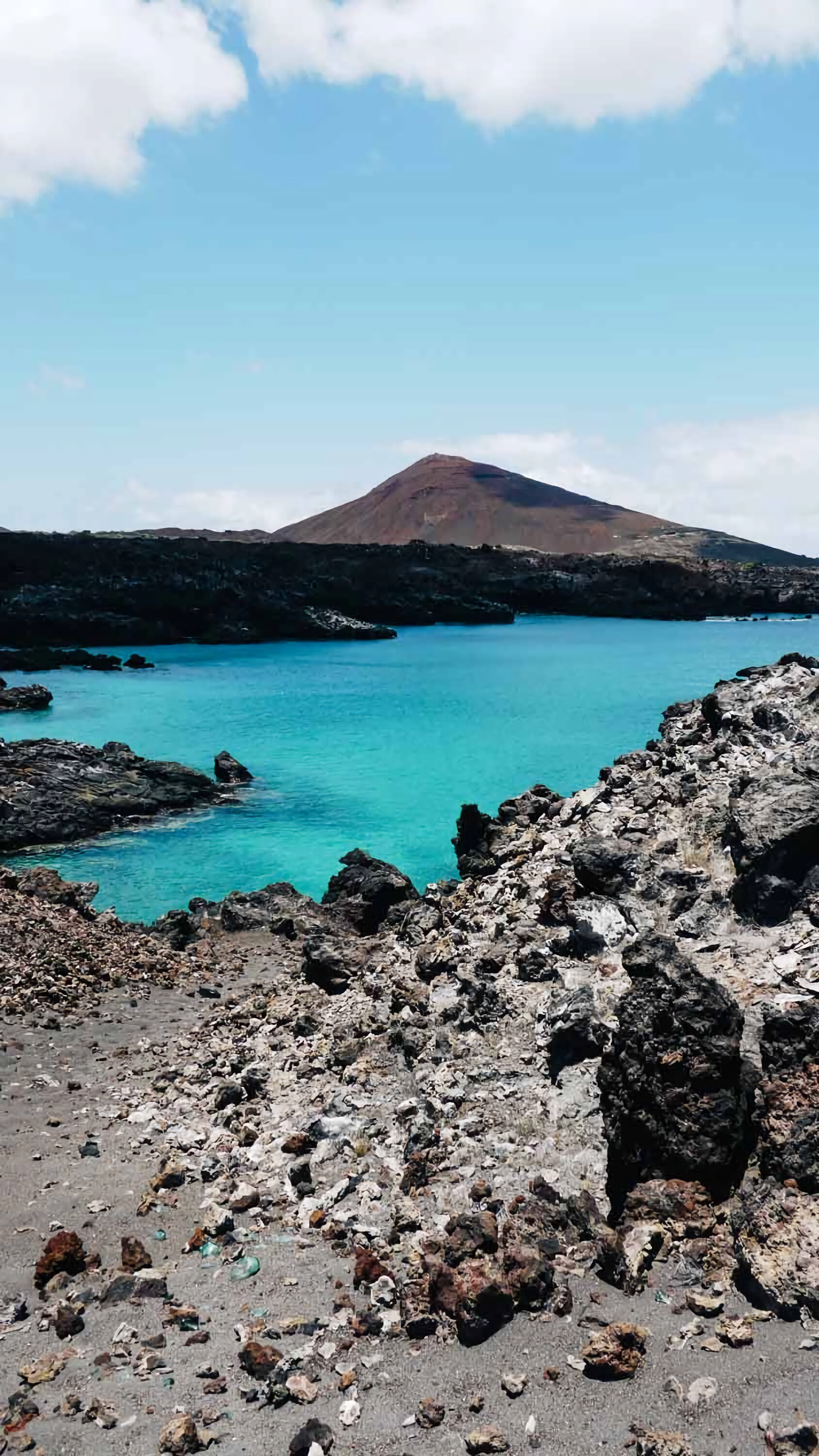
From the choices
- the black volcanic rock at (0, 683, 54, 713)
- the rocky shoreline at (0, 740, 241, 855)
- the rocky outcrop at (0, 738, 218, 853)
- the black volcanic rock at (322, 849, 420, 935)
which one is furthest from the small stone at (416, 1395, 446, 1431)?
the black volcanic rock at (0, 683, 54, 713)

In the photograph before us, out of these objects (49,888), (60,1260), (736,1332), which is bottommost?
(49,888)

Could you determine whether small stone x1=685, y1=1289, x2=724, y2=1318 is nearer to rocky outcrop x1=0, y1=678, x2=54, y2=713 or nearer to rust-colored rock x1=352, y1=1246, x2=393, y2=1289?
rust-colored rock x1=352, y1=1246, x2=393, y2=1289

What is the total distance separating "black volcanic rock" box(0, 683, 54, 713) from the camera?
1880 inches

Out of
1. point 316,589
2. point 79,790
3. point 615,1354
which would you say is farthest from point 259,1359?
point 316,589

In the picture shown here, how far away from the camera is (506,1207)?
6352mm

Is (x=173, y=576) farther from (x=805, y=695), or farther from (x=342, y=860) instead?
(x=805, y=695)

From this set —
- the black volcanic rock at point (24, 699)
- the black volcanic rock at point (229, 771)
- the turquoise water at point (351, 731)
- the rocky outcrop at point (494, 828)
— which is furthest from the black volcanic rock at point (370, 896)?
the black volcanic rock at point (24, 699)

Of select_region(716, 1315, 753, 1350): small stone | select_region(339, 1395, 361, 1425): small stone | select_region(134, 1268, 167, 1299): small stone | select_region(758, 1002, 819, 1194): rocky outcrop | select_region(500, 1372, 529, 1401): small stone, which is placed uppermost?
select_region(758, 1002, 819, 1194): rocky outcrop

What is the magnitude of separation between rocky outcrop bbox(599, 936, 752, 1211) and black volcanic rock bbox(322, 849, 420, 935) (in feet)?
30.1

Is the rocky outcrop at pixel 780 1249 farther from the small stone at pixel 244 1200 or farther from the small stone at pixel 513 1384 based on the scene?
the small stone at pixel 244 1200

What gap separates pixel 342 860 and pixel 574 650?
221ft

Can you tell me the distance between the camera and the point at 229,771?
32438 millimetres

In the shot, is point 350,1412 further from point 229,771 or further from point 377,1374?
point 229,771

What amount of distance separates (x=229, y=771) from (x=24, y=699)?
20289 mm
